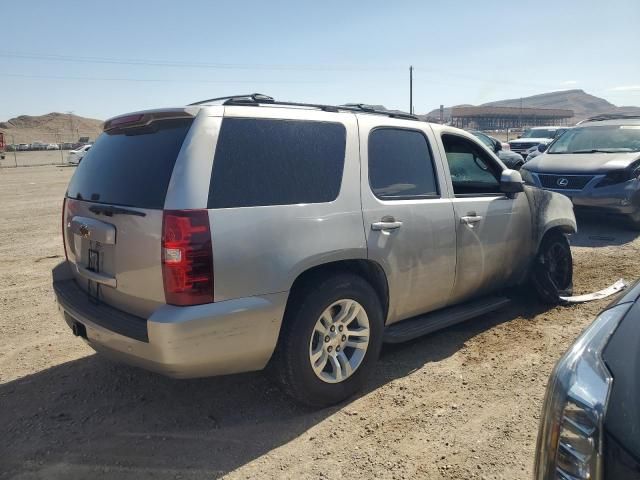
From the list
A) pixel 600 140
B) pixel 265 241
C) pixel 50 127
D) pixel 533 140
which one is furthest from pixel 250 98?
pixel 50 127

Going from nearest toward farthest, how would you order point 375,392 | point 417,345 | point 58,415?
1. point 58,415
2. point 375,392
3. point 417,345

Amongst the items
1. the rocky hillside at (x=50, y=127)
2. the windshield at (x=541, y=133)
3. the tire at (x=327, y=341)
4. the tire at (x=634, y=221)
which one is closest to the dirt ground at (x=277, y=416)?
the tire at (x=327, y=341)

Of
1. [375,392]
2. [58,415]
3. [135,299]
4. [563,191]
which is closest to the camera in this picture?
[135,299]

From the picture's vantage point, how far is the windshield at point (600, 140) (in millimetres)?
9867

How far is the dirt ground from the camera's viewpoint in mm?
2795

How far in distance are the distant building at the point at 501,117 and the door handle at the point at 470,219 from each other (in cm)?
11954

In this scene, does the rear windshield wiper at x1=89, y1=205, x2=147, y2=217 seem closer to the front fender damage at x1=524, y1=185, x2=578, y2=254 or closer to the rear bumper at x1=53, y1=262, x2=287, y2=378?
the rear bumper at x1=53, y1=262, x2=287, y2=378

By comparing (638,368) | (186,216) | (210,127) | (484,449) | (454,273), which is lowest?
Answer: (484,449)

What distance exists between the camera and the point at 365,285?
11.1 feet

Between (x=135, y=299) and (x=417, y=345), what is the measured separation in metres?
2.45

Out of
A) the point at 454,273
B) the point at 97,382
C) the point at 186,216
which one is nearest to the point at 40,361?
the point at 97,382

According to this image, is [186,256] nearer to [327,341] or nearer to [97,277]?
[97,277]

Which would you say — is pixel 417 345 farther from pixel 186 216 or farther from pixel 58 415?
pixel 58 415

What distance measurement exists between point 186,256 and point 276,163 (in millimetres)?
827
